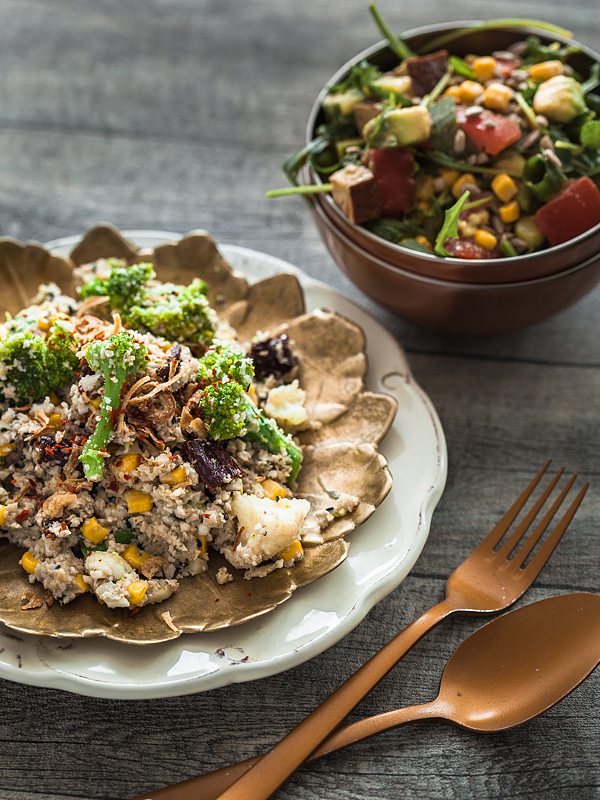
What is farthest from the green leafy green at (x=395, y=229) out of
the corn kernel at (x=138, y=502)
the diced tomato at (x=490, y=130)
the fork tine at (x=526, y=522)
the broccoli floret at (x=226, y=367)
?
the corn kernel at (x=138, y=502)

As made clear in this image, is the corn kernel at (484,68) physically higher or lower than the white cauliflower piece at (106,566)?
higher

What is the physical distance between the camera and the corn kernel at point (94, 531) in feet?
8.41

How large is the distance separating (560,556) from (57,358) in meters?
2.39

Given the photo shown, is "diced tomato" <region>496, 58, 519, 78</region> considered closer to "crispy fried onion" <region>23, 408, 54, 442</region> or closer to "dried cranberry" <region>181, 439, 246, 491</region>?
"dried cranberry" <region>181, 439, 246, 491</region>

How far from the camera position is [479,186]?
322 centimetres

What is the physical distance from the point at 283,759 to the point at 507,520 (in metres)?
1.40

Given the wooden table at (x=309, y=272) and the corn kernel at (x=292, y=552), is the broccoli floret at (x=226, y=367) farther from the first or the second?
the wooden table at (x=309, y=272)

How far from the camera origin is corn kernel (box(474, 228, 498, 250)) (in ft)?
10.1

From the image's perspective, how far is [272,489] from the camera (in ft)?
8.91

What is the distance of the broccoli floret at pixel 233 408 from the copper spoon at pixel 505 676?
100 centimetres

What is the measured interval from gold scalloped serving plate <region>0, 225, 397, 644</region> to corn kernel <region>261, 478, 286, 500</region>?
168 millimetres

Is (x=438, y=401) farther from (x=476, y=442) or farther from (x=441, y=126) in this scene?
(x=441, y=126)

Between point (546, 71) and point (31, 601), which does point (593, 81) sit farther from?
point (31, 601)

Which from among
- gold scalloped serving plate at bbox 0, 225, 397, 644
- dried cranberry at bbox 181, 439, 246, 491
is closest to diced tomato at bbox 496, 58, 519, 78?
gold scalloped serving plate at bbox 0, 225, 397, 644
